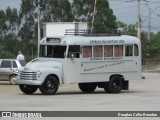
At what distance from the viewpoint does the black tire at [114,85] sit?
Answer: 26.5 meters

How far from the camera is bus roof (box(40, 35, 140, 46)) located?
2570 centimetres

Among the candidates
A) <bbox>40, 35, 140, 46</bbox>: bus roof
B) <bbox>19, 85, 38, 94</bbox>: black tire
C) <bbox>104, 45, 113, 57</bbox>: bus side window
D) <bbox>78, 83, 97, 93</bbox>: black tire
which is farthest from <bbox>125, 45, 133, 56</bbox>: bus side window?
<bbox>19, 85, 38, 94</bbox>: black tire

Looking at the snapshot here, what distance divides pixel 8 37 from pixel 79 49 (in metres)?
52.1

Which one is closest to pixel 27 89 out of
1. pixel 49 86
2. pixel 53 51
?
pixel 49 86

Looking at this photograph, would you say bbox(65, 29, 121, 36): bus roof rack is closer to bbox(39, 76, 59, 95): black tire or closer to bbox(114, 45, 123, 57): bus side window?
bbox(114, 45, 123, 57): bus side window

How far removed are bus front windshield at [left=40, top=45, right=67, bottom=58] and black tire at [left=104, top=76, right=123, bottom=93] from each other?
2.66 m

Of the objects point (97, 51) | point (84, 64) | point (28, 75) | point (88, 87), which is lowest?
point (88, 87)

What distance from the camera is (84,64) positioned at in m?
25.9

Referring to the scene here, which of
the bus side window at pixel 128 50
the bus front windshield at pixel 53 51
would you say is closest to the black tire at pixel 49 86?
the bus front windshield at pixel 53 51

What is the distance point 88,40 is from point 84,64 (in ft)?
3.64

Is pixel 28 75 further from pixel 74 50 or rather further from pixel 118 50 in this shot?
pixel 118 50

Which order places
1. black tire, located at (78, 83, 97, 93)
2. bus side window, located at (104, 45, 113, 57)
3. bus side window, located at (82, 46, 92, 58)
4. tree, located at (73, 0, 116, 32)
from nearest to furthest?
bus side window, located at (82, 46, 92, 58), bus side window, located at (104, 45, 113, 57), black tire, located at (78, 83, 97, 93), tree, located at (73, 0, 116, 32)

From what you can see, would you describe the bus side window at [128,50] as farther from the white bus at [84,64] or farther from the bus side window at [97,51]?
the bus side window at [97,51]

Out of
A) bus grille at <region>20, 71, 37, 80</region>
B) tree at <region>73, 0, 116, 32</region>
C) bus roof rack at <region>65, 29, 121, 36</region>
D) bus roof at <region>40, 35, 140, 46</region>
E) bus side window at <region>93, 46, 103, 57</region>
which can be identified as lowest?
bus grille at <region>20, 71, 37, 80</region>
